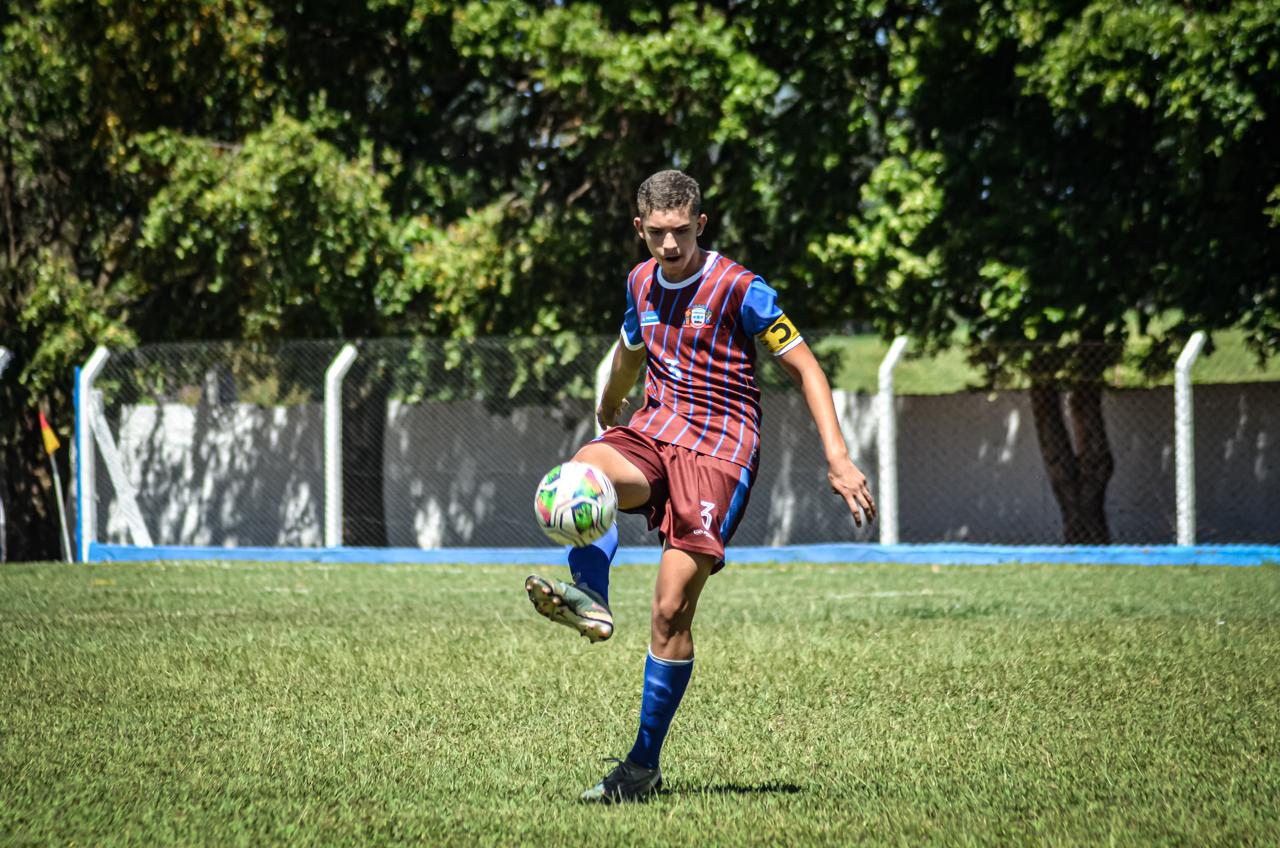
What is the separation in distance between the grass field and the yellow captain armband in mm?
1349

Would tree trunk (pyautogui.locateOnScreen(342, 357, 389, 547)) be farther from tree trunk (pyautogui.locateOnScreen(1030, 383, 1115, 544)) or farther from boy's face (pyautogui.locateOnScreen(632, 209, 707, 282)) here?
boy's face (pyautogui.locateOnScreen(632, 209, 707, 282))

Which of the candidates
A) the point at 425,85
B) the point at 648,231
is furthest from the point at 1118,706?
the point at 425,85

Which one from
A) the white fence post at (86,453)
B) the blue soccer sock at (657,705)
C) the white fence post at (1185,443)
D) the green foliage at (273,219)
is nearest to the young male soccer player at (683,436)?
the blue soccer sock at (657,705)

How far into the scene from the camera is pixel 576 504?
4188mm

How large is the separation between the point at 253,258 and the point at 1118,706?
12242 mm

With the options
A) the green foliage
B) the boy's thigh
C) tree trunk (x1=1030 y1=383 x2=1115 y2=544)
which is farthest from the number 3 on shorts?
tree trunk (x1=1030 y1=383 x2=1115 y2=544)

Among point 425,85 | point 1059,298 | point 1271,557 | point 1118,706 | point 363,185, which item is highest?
point 425,85

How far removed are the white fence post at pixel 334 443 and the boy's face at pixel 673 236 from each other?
10.3 m

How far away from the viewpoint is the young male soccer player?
441cm

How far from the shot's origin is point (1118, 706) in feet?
18.7

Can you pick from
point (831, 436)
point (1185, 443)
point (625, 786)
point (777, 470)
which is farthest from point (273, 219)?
point (625, 786)

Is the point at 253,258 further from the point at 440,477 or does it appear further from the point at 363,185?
the point at 440,477

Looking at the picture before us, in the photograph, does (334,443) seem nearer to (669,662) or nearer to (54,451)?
(54,451)

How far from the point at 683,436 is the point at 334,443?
1054cm
